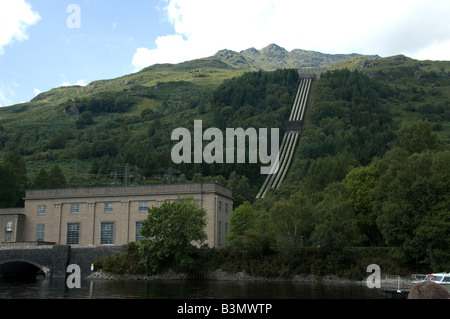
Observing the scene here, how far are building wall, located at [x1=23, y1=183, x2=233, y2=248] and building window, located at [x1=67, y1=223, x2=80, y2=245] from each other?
46 cm

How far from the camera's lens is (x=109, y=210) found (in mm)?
74938

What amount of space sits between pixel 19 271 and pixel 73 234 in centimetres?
923


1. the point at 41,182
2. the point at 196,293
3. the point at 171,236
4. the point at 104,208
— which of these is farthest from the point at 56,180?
the point at 196,293

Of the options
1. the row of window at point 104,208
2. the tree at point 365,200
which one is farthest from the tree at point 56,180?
the tree at point 365,200

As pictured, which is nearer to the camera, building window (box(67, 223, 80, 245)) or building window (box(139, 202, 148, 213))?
building window (box(139, 202, 148, 213))

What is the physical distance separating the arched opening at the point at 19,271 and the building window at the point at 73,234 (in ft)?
20.7

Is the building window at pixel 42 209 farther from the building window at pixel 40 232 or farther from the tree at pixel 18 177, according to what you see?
the tree at pixel 18 177

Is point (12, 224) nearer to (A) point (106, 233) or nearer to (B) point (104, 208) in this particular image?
(B) point (104, 208)

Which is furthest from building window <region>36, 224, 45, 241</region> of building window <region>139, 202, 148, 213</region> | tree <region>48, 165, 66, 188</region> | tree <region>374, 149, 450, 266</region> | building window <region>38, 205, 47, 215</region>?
tree <region>374, 149, 450, 266</region>

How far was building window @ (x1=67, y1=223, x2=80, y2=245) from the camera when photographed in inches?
2982

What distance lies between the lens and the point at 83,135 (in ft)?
634

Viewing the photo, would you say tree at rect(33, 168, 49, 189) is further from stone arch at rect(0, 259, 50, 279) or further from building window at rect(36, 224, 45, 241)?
stone arch at rect(0, 259, 50, 279)
